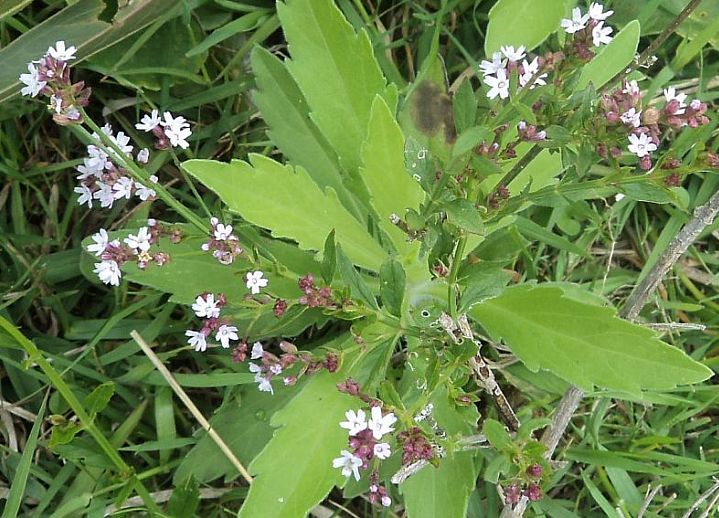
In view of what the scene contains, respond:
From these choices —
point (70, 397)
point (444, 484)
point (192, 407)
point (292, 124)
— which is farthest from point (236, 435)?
point (292, 124)

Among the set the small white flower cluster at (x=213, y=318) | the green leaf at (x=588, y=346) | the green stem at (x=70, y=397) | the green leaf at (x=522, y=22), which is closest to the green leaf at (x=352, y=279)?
the small white flower cluster at (x=213, y=318)

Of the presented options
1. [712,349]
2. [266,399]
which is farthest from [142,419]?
[712,349]

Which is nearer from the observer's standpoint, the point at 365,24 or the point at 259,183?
the point at 259,183

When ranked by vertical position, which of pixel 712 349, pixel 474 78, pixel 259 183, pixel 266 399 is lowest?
pixel 712 349

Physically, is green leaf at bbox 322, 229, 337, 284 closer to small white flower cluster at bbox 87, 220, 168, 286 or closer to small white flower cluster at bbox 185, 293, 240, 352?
small white flower cluster at bbox 185, 293, 240, 352

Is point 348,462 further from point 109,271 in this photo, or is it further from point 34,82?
point 34,82

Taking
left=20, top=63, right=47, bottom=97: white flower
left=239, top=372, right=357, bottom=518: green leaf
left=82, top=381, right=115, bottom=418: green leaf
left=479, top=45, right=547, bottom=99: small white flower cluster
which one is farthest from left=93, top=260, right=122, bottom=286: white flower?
left=479, top=45, right=547, bottom=99: small white flower cluster

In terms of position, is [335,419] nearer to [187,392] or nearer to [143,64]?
A: [187,392]
